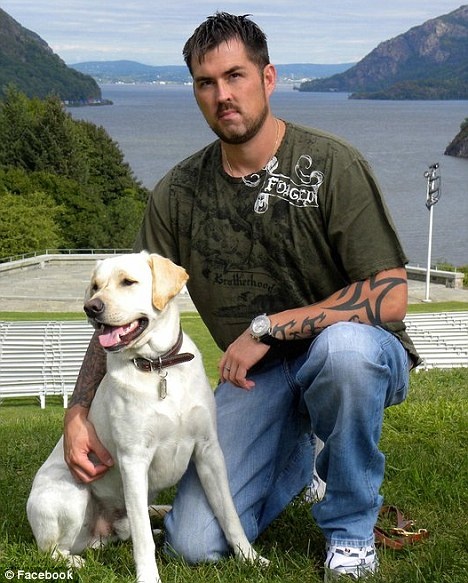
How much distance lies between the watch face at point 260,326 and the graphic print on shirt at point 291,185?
0.52 meters

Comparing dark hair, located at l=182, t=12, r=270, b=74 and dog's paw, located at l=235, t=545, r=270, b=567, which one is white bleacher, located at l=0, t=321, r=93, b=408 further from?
dark hair, located at l=182, t=12, r=270, b=74

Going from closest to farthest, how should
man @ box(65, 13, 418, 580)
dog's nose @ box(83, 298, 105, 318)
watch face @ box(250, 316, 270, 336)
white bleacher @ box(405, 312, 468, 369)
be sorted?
dog's nose @ box(83, 298, 105, 318) → man @ box(65, 13, 418, 580) → watch face @ box(250, 316, 270, 336) → white bleacher @ box(405, 312, 468, 369)

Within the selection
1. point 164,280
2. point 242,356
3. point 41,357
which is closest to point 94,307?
point 164,280

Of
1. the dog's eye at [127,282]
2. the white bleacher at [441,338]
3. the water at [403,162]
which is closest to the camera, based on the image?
the dog's eye at [127,282]

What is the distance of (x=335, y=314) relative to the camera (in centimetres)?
392

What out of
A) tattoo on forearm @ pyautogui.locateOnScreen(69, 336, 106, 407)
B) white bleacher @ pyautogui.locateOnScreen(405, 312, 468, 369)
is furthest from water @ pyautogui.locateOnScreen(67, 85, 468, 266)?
tattoo on forearm @ pyautogui.locateOnScreen(69, 336, 106, 407)

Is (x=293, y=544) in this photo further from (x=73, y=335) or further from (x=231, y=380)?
(x=73, y=335)

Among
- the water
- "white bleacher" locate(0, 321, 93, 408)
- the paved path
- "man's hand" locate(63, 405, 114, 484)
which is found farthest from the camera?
the water

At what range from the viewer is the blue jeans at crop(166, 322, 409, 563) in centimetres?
365

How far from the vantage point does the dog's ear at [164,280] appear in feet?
11.9

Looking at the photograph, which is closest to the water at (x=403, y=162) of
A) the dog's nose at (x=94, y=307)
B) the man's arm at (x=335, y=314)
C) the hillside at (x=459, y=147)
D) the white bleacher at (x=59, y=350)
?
the hillside at (x=459, y=147)

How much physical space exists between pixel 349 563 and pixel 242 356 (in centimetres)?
98

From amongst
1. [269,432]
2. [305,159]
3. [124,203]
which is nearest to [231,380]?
[269,432]

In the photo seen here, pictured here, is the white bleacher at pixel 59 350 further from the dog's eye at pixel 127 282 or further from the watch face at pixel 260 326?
the dog's eye at pixel 127 282
